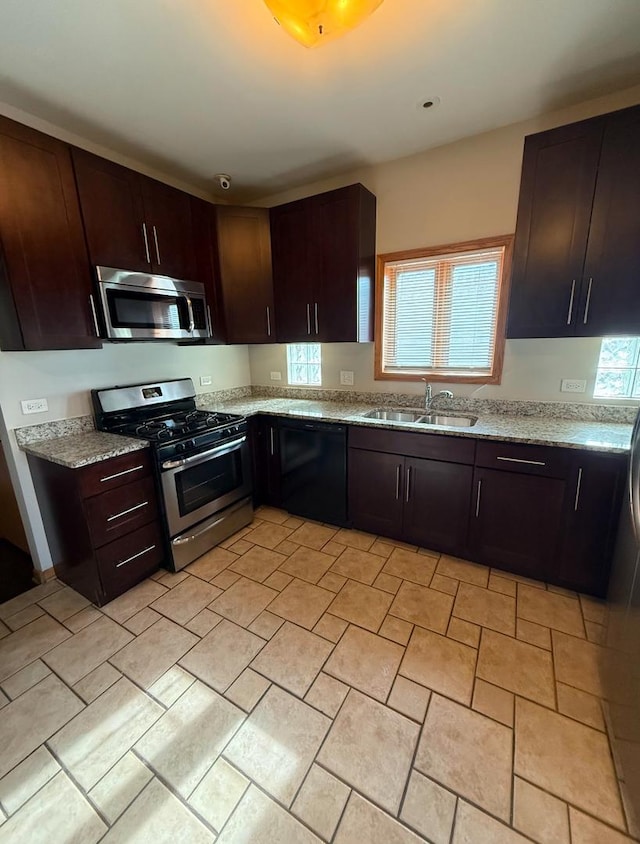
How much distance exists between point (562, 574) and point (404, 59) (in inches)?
111

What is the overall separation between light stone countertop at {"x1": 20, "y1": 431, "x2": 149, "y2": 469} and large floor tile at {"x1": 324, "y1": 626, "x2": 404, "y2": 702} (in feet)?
5.19

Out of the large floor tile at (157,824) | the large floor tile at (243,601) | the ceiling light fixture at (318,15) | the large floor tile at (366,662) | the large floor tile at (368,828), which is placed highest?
the ceiling light fixture at (318,15)

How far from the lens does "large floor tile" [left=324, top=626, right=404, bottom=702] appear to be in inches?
61.7

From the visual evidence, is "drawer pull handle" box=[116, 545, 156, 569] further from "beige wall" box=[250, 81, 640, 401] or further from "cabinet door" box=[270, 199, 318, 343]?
"beige wall" box=[250, 81, 640, 401]

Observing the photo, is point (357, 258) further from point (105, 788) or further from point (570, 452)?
point (105, 788)

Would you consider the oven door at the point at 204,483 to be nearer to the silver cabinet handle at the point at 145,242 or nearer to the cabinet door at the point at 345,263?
the cabinet door at the point at 345,263

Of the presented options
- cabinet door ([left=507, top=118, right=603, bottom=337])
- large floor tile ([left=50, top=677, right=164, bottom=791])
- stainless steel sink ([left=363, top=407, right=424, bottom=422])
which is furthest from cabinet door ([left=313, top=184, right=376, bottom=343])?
large floor tile ([left=50, top=677, right=164, bottom=791])

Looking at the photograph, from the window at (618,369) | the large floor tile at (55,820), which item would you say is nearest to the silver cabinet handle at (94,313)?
the large floor tile at (55,820)

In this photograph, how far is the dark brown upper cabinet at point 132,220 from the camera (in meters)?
2.04

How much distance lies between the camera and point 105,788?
4.04 feet

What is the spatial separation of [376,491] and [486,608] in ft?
3.14

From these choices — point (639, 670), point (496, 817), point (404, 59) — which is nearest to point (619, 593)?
point (639, 670)

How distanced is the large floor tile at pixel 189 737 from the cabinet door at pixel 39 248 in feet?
6.28

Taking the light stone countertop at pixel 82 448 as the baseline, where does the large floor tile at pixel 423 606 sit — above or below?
below
